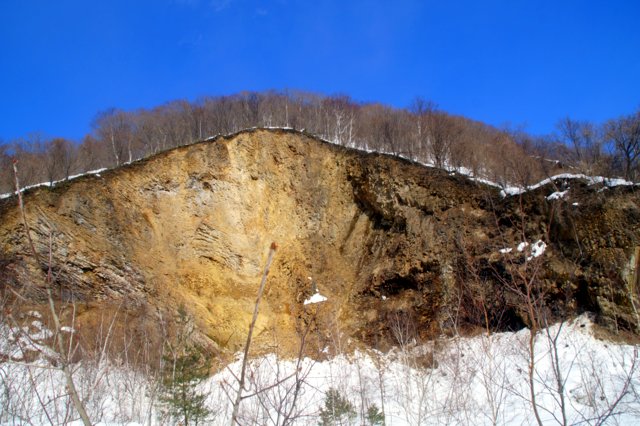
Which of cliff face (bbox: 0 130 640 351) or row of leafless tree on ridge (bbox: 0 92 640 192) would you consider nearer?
cliff face (bbox: 0 130 640 351)

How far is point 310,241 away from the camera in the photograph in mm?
20875

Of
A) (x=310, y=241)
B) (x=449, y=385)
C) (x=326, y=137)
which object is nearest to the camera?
(x=449, y=385)

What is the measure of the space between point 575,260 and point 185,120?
28205 millimetres

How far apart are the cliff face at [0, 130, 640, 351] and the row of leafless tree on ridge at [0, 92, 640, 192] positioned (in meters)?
4.81

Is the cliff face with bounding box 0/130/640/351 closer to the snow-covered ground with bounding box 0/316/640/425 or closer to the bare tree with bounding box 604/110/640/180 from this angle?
the snow-covered ground with bounding box 0/316/640/425

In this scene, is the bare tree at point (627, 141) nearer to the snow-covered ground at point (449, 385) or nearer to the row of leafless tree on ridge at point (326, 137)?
the row of leafless tree on ridge at point (326, 137)

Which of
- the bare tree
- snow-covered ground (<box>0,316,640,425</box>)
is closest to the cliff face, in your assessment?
snow-covered ground (<box>0,316,640,425</box>)

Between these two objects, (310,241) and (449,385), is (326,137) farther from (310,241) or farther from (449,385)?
(449,385)

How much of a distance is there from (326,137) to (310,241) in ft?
41.2

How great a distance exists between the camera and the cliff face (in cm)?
1557

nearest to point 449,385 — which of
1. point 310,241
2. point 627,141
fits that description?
point 310,241

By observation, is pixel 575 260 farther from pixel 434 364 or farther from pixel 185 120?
pixel 185 120

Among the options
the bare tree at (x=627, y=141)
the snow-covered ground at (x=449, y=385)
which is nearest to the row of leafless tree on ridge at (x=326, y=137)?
the bare tree at (x=627, y=141)

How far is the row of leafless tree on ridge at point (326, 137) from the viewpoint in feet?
82.3
